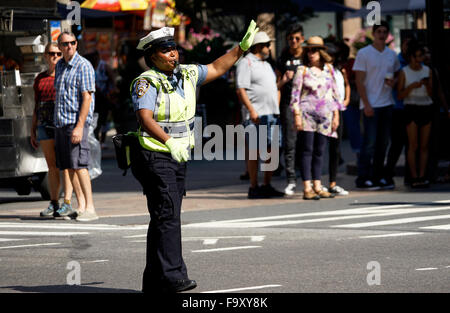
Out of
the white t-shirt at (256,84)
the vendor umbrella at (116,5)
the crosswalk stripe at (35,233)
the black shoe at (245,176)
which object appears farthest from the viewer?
the vendor umbrella at (116,5)

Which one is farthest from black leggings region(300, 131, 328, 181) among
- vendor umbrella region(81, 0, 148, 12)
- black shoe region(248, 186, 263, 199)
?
vendor umbrella region(81, 0, 148, 12)

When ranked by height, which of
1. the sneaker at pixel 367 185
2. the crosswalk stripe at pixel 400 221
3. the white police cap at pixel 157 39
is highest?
the white police cap at pixel 157 39

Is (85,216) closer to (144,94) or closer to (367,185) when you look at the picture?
(367,185)

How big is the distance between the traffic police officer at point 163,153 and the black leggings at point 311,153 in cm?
559

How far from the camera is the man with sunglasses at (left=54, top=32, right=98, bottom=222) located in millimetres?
11977

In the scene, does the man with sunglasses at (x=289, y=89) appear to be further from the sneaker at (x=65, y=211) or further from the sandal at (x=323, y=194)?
the sneaker at (x=65, y=211)

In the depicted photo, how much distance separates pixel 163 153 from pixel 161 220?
451 millimetres

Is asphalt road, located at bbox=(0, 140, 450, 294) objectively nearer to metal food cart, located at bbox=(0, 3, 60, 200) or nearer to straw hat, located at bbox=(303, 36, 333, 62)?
metal food cart, located at bbox=(0, 3, 60, 200)

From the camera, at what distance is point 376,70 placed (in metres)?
14.7

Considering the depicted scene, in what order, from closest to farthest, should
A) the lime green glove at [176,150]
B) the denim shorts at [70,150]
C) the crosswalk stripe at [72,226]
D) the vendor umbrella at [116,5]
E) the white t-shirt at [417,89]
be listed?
the lime green glove at [176,150]
the crosswalk stripe at [72,226]
the denim shorts at [70,150]
the white t-shirt at [417,89]
the vendor umbrella at [116,5]

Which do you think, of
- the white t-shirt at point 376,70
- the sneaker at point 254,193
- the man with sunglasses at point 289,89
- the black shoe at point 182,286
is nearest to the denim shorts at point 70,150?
the sneaker at point 254,193

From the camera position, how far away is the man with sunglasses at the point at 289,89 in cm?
1434
